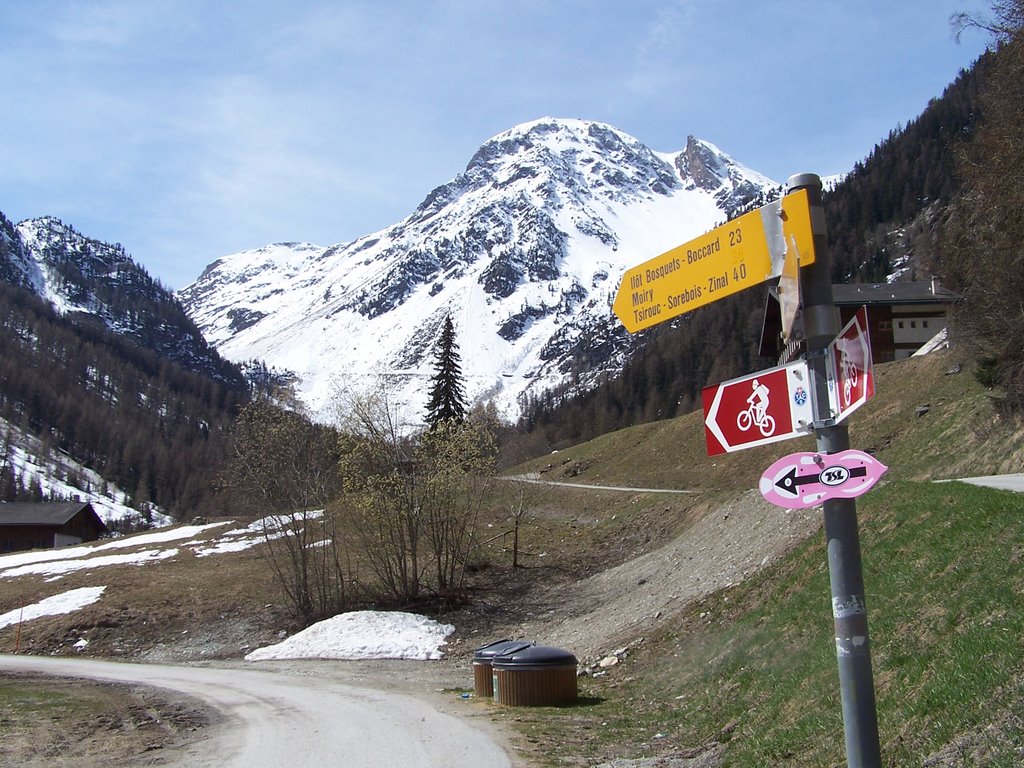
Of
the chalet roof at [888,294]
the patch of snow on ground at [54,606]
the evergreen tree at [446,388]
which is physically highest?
the chalet roof at [888,294]

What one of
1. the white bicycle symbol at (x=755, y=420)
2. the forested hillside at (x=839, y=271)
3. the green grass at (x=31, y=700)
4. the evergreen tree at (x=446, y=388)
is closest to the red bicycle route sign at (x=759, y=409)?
the white bicycle symbol at (x=755, y=420)

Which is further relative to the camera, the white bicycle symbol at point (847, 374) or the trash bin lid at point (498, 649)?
the trash bin lid at point (498, 649)

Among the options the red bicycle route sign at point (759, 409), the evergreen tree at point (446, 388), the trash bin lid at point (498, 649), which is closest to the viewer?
the red bicycle route sign at point (759, 409)

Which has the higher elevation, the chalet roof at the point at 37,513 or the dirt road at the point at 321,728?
the chalet roof at the point at 37,513

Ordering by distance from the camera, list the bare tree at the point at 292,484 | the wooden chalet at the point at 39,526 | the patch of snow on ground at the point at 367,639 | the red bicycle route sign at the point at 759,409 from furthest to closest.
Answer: the wooden chalet at the point at 39,526 < the bare tree at the point at 292,484 < the patch of snow on ground at the point at 367,639 < the red bicycle route sign at the point at 759,409

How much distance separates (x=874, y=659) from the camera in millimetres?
8953

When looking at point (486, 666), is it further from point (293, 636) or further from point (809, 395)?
point (293, 636)

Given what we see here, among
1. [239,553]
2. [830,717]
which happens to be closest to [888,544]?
[830,717]

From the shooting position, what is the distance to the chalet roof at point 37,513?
92500 mm

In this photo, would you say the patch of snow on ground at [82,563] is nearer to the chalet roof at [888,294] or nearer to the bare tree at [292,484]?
the bare tree at [292,484]

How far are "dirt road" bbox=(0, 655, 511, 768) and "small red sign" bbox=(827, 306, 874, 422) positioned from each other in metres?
7.95

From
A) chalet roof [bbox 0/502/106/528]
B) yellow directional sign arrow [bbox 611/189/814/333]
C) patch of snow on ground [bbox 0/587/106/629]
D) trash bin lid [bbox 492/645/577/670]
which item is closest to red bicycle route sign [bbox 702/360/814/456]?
yellow directional sign arrow [bbox 611/189/814/333]

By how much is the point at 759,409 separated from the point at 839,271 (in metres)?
143

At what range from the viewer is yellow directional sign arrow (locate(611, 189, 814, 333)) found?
14.4 feet
